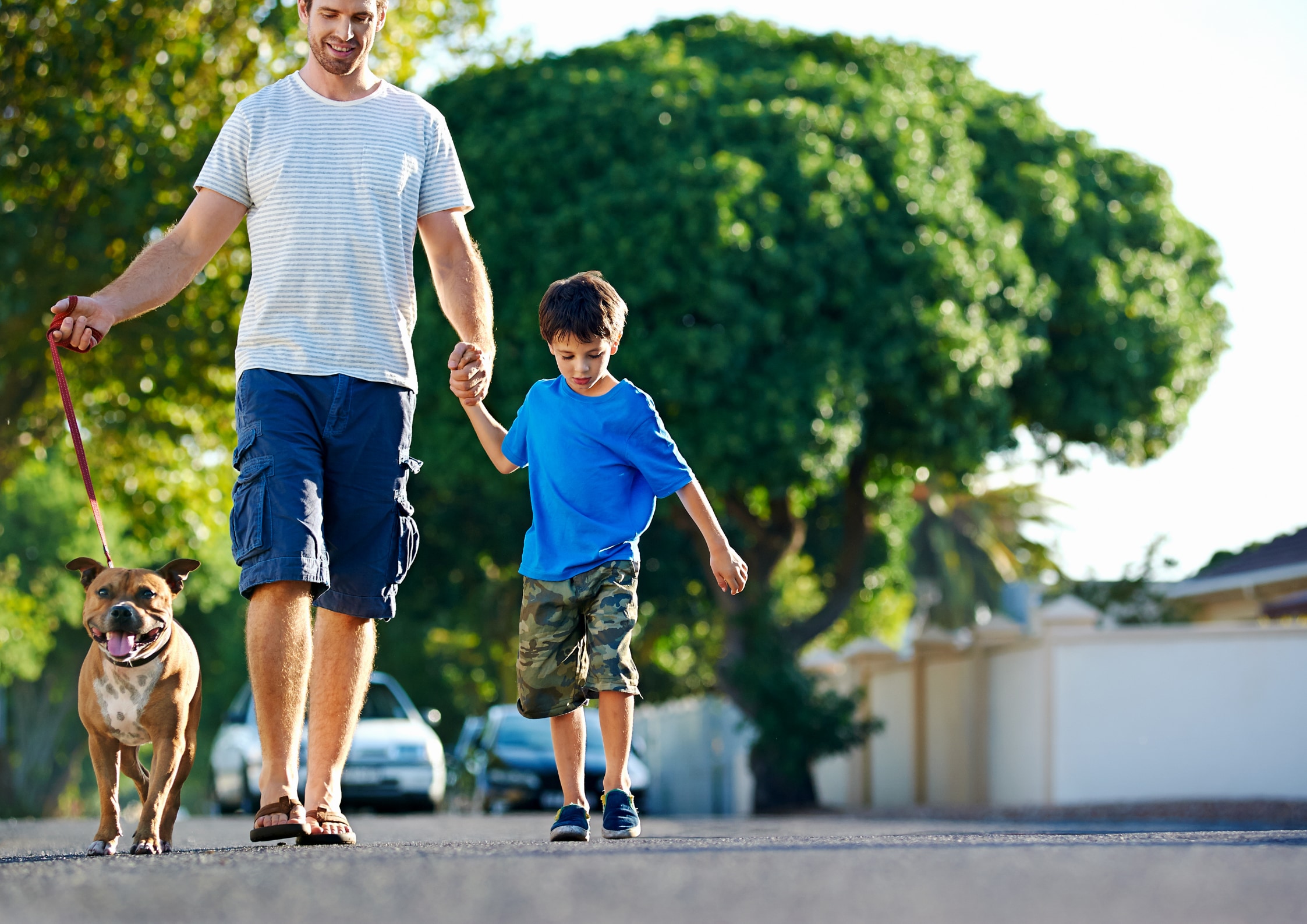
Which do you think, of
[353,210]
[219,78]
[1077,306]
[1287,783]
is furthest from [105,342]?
[353,210]

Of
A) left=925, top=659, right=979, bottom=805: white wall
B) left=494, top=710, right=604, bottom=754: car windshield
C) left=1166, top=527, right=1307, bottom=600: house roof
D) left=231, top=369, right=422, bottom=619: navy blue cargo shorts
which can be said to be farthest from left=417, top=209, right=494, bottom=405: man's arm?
left=1166, top=527, right=1307, bottom=600: house roof

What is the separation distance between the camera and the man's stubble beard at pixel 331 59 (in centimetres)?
532

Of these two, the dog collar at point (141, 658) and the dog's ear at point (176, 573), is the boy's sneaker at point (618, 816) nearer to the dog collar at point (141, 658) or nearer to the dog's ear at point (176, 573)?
the dog collar at point (141, 658)

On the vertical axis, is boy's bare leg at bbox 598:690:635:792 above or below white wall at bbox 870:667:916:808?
above

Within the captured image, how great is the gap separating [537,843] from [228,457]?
53.4ft

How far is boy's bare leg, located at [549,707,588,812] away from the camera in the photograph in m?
5.46

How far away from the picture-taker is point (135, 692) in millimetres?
5297

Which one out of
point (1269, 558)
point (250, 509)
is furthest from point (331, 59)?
point (1269, 558)

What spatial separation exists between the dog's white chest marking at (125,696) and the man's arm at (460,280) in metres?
1.29

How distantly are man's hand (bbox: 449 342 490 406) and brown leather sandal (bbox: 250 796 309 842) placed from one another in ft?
4.19

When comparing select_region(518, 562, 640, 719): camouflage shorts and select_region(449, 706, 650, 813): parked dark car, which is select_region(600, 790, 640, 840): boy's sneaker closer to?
select_region(518, 562, 640, 719): camouflage shorts

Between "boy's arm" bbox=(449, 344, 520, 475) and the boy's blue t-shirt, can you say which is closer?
"boy's arm" bbox=(449, 344, 520, 475)

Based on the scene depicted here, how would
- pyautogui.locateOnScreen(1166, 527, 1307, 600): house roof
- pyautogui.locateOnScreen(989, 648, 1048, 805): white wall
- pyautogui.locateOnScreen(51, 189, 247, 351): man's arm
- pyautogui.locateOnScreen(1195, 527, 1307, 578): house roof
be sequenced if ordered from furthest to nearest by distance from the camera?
1. pyautogui.locateOnScreen(1195, 527, 1307, 578): house roof
2. pyautogui.locateOnScreen(1166, 527, 1307, 600): house roof
3. pyautogui.locateOnScreen(989, 648, 1048, 805): white wall
4. pyautogui.locateOnScreen(51, 189, 247, 351): man's arm

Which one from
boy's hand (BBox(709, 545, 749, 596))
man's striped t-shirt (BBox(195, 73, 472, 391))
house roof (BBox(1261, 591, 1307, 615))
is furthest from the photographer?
house roof (BBox(1261, 591, 1307, 615))
